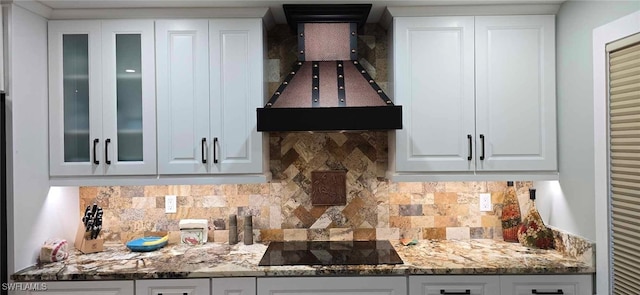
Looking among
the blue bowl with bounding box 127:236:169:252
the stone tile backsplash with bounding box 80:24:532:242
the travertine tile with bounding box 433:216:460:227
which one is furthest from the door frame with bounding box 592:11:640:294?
the blue bowl with bounding box 127:236:169:252

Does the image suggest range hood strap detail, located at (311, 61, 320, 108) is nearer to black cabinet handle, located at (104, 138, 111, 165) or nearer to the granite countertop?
the granite countertop

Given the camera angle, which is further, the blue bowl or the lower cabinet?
the blue bowl

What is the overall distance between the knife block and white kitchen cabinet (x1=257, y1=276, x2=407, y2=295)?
1.11 meters

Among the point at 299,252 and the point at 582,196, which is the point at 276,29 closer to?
the point at 299,252

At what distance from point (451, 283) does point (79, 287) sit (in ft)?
6.33

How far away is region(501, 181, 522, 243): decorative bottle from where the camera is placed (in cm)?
271

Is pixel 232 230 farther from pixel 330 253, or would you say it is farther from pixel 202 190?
pixel 330 253

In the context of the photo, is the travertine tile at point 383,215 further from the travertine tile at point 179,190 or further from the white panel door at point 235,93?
the travertine tile at point 179,190

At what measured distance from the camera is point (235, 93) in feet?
8.13

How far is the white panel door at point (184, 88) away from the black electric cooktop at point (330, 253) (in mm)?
699

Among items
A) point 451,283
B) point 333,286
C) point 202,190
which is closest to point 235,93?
point 202,190

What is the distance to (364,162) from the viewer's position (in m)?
2.84

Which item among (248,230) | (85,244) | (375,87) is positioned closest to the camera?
(375,87)

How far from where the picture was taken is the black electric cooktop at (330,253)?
229cm
